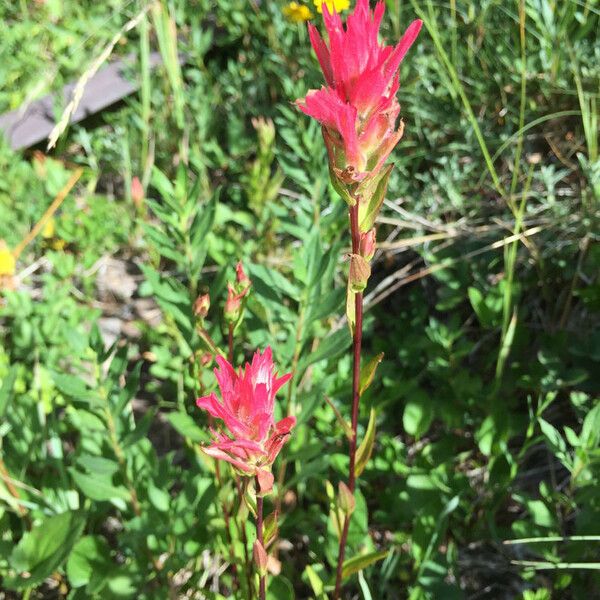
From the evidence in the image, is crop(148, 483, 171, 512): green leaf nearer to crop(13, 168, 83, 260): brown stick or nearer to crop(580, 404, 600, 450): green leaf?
crop(580, 404, 600, 450): green leaf

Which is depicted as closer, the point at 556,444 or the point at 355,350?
the point at 355,350

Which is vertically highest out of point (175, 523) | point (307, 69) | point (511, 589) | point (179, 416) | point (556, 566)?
point (307, 69)

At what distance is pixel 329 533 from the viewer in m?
1.41

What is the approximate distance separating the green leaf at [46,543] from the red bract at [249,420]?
626 mm

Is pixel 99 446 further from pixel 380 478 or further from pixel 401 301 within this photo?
pixel 401 301

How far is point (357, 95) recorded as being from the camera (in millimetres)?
793

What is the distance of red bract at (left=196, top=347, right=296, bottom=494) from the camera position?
840 millimetres

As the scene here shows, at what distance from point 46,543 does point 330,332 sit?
84 cm

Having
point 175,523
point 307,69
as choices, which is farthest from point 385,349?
point 307,69

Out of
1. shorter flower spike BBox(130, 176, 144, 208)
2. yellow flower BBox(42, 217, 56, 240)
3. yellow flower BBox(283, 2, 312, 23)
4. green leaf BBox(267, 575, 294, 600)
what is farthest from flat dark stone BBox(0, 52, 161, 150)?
green leaf BBox(267, 575, 294, 600)

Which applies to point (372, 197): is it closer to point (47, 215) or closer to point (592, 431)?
point (592, 431)

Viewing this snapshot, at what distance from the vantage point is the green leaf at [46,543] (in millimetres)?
1324

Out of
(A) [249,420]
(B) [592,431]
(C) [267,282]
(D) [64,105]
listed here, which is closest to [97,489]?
(C) [267,282]

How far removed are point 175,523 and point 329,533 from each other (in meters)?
0.31
